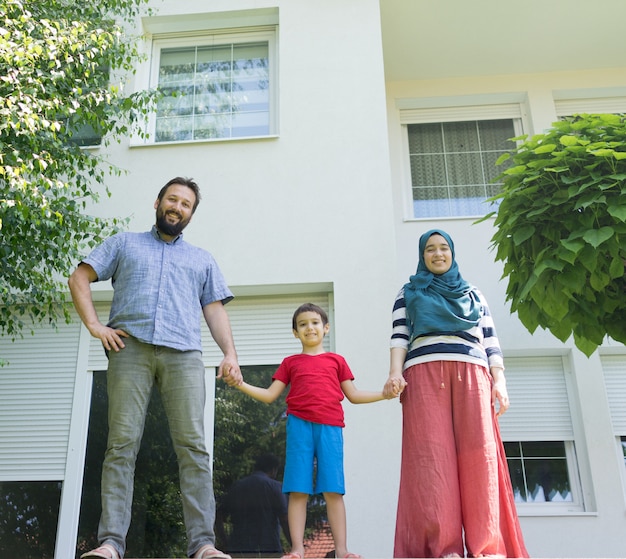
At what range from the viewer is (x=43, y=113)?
16.1 ft

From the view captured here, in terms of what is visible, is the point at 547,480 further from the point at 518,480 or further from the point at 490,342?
the point at 490,342

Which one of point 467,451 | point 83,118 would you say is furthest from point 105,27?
point 467,451

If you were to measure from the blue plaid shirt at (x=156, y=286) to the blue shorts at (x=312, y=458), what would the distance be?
77cm

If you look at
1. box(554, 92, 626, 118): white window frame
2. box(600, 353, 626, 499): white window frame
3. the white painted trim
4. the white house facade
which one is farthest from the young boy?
box(554, 92, 626, 118): white window frame

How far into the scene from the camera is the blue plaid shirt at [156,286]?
3568 mm

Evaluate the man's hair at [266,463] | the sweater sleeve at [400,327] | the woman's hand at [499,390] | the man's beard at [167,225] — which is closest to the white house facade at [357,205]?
the man's hair at [266,463]

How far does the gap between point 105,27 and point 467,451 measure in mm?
4311

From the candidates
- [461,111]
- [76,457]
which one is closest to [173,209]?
[76,457]

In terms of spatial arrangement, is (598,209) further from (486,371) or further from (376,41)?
(376,41)

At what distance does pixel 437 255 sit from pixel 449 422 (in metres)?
0.89

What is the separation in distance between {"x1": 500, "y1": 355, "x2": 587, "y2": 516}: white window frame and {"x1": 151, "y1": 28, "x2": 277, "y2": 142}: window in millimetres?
3397

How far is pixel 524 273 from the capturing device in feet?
15.3

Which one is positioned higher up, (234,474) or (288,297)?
(288,297)

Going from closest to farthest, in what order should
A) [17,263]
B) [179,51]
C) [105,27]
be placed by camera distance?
1. [17,263]
2. [105,27]
3. [179,51]
